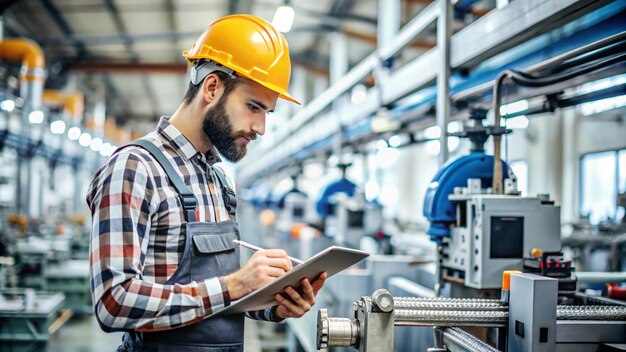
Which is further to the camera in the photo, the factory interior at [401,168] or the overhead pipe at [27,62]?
the overhead pipe at [27,62]

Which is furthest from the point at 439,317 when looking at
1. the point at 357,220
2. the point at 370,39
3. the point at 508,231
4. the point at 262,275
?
the point at 370,39

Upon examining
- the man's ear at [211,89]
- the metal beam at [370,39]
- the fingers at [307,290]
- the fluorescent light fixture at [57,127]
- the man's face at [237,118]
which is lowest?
the fingers at [307,290]

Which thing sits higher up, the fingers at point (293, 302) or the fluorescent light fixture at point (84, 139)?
the fluorescent light fixture at point (84, 139)

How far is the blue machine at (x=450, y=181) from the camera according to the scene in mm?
2123

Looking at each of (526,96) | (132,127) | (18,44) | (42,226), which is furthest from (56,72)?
(526,96)

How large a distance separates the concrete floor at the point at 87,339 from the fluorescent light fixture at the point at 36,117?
2.44 m

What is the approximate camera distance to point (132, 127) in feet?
62.9

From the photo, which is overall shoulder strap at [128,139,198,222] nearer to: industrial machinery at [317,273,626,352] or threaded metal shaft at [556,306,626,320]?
industrial machinery at [317,273,626,352]

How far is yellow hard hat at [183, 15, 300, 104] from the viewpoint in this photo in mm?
1353

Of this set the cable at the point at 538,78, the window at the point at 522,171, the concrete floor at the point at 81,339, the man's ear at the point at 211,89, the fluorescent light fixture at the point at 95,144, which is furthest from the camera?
the fluorescent light fixture at the point at 95,144

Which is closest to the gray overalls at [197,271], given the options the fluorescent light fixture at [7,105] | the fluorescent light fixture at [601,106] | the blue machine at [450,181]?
the blue machine at [450,181]

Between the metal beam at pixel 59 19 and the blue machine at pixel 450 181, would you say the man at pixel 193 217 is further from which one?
the metal beam at pixel 59 19

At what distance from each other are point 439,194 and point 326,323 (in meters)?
0.93

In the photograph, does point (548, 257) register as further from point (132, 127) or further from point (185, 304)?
point (132, 127)
